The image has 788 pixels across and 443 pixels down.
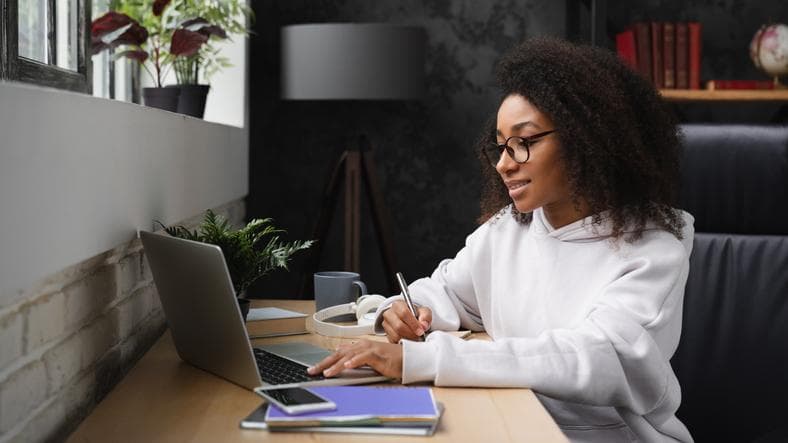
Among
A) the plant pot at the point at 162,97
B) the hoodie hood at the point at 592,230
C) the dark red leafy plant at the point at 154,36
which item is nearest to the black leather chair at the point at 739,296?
the hoodie hood at the point at 592,230

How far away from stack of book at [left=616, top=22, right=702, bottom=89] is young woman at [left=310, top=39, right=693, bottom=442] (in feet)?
6.29

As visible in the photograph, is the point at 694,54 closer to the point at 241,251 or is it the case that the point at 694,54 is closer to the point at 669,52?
the point at 669,52

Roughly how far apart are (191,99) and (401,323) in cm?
137

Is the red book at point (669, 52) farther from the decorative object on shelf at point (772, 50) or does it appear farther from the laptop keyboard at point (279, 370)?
the laptop keyboard at point (279, 370)

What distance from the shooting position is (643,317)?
1363 mm

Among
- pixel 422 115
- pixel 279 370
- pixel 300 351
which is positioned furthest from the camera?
pixel 422 115

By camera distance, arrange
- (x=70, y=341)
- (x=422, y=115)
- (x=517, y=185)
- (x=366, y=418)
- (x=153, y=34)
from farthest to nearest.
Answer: (x=422, y=115), (x=153, y=34), (x=517, y=185), (x=70, y=341), (x=366, y=418)

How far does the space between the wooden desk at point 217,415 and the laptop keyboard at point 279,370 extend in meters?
0.05

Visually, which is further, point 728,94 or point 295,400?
point 728,94

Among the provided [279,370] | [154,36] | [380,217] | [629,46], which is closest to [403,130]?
[380,217]

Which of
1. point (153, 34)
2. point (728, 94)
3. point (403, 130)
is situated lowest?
point (403, 130)

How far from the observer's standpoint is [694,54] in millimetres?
3441

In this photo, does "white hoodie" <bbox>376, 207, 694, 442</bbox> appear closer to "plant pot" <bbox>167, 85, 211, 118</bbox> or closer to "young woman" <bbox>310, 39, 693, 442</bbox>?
"young woman" <bbox>310, 39, 693, 442</bbox>

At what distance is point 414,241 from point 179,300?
2601 millimetres
